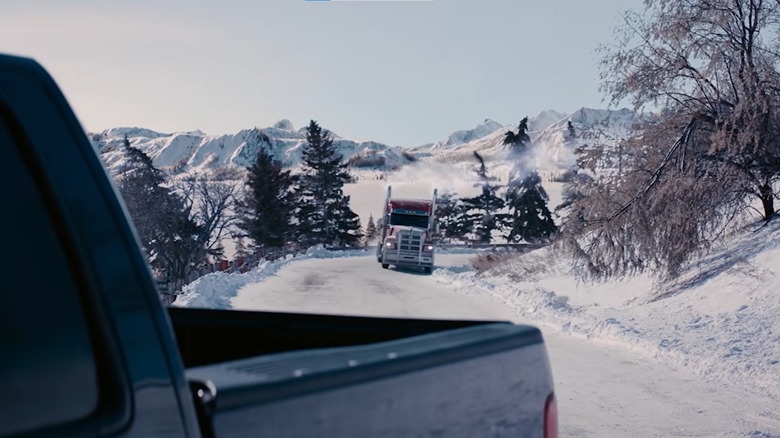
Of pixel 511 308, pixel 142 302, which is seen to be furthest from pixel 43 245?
pixel 511 308

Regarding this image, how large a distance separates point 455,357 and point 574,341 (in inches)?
482

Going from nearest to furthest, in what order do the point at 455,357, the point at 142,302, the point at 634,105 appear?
the point at 142,302, the point at 455,357, the point at 634,105

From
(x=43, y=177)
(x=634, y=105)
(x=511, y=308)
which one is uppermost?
(x=634, y=105)

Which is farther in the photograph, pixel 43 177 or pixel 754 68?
pixel 754 68

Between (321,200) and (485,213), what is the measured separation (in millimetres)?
17528

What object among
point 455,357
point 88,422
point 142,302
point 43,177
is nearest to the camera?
point 88,422

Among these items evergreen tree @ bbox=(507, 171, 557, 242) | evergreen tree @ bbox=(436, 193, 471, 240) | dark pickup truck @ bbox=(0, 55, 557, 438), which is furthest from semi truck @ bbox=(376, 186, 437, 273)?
evergreen tree @ bbox=(436, 193, 471, 240)

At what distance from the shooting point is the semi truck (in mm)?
38656

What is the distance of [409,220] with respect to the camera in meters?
41.0

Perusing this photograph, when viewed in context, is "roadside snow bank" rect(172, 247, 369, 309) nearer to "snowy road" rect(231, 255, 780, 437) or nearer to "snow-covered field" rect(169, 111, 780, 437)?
"snow-covered field" rect(169, 111, 780, 437)

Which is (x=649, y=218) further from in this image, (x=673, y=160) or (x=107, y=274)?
(x=107, y=274)

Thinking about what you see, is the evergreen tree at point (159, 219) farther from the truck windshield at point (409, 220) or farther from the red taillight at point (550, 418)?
the red taillight at point (550, 418)

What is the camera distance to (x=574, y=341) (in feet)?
46.9

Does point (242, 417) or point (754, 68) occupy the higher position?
point (754, 68)
